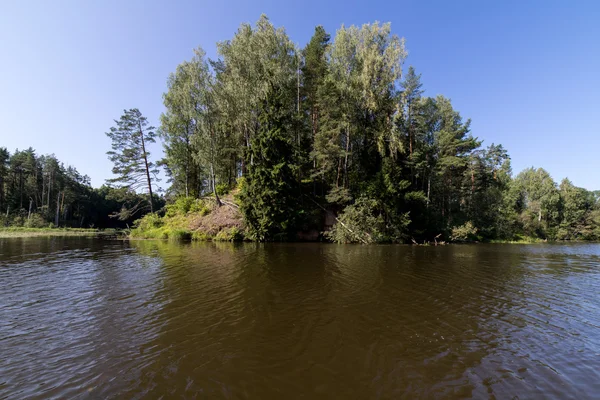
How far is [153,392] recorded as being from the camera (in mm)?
3840

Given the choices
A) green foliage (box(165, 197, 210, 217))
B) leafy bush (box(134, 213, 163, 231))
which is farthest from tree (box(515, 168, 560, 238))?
leafy bush (box(134, 213, 163, 231))

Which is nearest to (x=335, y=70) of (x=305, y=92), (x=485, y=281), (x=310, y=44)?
(x=305, y=92)

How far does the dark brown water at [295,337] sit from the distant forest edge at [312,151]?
17974mm

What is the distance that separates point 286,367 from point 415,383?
2.18m

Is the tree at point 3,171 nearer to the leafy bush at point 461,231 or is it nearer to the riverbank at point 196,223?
the riverbank at point 196,223

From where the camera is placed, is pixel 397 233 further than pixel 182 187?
No

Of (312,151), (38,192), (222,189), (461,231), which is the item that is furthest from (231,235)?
(38,192)

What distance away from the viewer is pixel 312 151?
105ft

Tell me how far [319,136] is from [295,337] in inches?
1060

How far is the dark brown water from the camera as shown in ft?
13.4

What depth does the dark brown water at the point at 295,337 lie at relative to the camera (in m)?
4.07

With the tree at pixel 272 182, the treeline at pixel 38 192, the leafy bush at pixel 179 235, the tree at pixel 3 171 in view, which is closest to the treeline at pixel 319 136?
the tree at pixel 272 182

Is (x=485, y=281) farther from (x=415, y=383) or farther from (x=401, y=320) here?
(x=415, y=383)

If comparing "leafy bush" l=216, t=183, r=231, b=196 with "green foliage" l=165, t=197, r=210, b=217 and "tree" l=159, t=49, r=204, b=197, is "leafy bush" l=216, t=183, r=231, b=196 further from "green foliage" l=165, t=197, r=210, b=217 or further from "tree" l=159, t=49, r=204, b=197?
"tree" l=159, t=49, r=204, b=197
